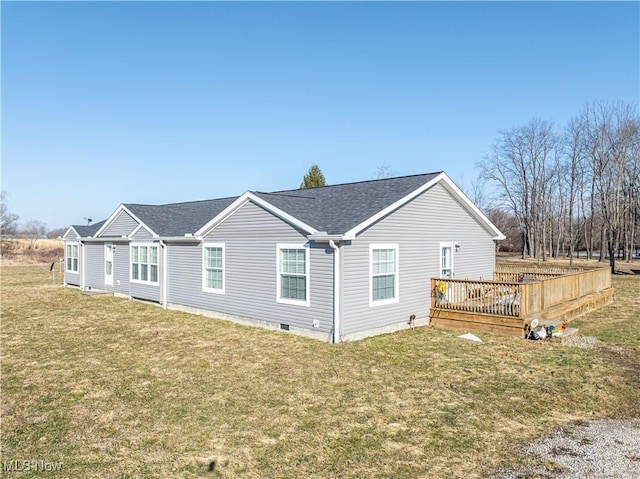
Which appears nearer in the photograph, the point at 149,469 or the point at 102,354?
the point at 149,469

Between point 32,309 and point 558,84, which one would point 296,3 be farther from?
point 32,309

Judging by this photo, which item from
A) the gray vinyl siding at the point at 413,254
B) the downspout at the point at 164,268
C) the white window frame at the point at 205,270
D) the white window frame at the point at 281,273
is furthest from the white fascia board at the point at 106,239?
the gray vinyl siding at the point at 413,254

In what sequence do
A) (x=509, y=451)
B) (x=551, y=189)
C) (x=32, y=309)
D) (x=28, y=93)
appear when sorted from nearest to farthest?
(x=509, y=451), (x=28, y=93), (x=32, y=309), (x=551, y=189)

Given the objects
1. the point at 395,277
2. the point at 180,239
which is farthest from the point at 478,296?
the point at 180,239

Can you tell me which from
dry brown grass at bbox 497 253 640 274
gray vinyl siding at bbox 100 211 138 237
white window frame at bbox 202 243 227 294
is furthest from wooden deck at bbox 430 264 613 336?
dry brown grass at bbox 497 253 640 274

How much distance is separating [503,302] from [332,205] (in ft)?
18.5

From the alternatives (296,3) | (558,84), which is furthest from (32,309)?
(558,84)

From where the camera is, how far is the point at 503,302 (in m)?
11.3

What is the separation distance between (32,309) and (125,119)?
10.1 metres

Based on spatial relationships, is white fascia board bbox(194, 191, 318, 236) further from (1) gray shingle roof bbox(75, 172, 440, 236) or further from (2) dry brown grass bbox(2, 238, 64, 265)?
(2) dry brown grass bbox(2, 238, 64, 265)

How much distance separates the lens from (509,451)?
15.8 feet

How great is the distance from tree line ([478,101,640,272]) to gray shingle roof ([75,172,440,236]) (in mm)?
31720

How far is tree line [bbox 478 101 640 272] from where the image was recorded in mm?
38781

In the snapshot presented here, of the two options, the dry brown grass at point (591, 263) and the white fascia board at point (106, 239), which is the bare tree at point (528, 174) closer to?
the dry brown grass at point (591, 263)
